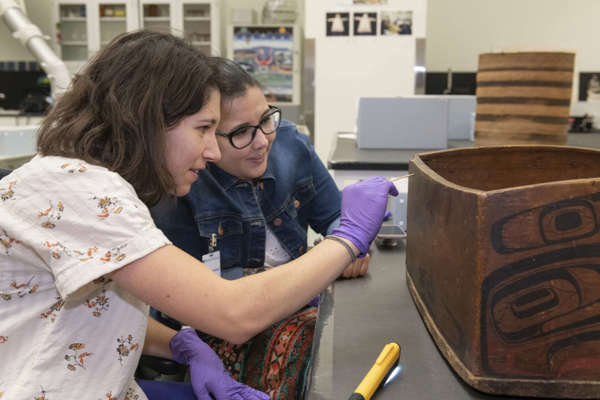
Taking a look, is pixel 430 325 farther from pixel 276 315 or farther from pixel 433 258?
pixel 276 315

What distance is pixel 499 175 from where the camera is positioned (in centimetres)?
98

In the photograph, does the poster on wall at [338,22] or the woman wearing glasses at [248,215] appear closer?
the woman wearing glasses at [248,215]

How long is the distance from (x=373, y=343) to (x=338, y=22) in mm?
3637

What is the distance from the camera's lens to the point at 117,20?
5953 mm

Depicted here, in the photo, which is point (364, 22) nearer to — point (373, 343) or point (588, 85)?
point (588, 85)

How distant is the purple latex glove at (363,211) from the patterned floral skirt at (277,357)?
282 millimetres

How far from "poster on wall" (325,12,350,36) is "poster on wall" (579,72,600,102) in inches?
69.4

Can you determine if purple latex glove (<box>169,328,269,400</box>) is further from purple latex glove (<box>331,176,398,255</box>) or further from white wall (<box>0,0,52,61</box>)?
white wall (<box>0,0,52,61</box>)

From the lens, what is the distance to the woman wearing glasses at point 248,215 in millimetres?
1145

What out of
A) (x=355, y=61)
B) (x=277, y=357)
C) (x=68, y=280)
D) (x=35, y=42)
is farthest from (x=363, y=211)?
(x=35, y=42)

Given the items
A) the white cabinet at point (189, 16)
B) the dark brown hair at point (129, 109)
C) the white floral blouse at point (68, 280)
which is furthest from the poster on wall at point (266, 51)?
the white floral blouse at point (68, 280)

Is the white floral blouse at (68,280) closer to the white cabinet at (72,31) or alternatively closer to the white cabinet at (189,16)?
the white cabinet at (189,16)

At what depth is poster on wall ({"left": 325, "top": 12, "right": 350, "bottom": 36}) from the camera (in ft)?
13.2

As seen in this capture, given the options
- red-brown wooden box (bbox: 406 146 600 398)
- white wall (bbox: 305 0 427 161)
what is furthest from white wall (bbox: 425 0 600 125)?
red-brown wooden box (bbox: 406 146 600 398)
